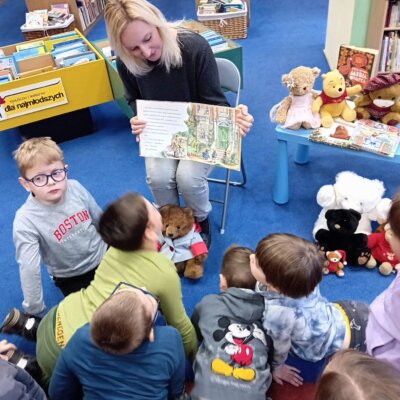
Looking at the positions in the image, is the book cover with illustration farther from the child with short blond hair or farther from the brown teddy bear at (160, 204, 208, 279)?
the child with short blond hair

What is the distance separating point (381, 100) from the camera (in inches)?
86.5

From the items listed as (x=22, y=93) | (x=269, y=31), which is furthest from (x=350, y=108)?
(x=269, y=31)

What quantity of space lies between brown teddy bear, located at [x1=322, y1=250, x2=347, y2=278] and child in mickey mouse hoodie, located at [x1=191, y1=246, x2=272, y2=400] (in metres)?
0.69

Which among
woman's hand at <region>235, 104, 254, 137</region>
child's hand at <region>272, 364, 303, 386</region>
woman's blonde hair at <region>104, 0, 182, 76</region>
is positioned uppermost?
woman's blonde hair at <region>104, 0, 182, 76</region>

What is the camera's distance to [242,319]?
4.98 ft

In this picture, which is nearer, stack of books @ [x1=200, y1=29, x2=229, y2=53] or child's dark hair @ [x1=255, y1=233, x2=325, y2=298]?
child's dark hair @ [x1=255, y1=233, x2=325, y2=298]

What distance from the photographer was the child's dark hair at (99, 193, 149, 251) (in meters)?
1.37

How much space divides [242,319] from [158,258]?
38 cm

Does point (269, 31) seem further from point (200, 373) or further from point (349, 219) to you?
point (200, 373)

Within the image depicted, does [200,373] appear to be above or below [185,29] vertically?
below

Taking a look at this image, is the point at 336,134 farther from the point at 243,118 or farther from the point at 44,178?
the point at 44,178

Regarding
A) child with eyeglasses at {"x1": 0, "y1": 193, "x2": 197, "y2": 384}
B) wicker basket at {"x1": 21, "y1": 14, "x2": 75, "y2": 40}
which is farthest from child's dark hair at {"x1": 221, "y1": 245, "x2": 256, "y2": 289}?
wicker basket at {"x1": 21, "y1": 14, "x2": 75, "y2": 40}

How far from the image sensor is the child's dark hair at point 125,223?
137 centimetres

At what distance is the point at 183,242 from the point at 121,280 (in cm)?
80
